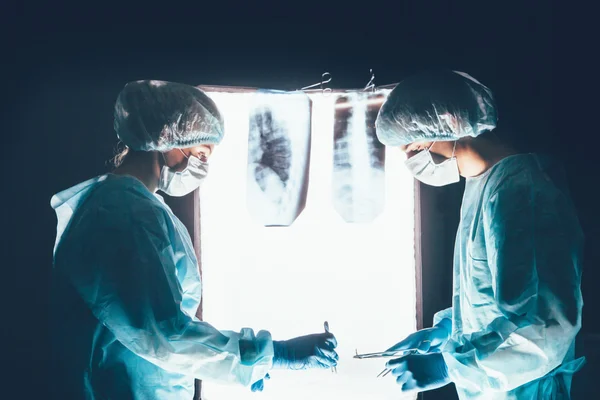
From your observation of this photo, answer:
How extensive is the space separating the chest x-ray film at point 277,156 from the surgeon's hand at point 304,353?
38 centimetres

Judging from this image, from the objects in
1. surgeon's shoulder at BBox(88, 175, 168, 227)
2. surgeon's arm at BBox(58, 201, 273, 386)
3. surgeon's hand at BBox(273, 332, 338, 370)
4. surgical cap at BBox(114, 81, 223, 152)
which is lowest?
surgeon's hand at BBox(273, 332, 338, 370)

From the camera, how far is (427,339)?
4.66ft

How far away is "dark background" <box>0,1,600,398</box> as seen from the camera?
154cm

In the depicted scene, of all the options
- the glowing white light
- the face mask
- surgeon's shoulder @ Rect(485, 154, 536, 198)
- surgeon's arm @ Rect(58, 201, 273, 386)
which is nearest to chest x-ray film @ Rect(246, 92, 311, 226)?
the glowing white light

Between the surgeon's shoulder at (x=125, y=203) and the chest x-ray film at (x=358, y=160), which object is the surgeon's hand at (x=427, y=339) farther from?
the surgeon's shoulder at (x=125, y=203)

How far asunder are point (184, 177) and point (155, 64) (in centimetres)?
54

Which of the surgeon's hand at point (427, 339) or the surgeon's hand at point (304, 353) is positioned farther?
the surgeon's hand at point (427, 339)

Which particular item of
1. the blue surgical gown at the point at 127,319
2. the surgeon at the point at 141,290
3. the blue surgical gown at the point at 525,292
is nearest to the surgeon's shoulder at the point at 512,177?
the blue surgical gown at the point at 525,292

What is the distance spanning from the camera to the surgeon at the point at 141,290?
1.03m

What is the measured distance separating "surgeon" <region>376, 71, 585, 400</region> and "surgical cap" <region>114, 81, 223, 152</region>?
1.79 feet

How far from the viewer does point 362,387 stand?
4.76ft

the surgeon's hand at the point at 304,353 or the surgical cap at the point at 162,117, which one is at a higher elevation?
the surgical cap at the point at 162,117

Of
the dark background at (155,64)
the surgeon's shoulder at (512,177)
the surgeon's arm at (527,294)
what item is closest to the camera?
the surgeon's arm at (527,294)

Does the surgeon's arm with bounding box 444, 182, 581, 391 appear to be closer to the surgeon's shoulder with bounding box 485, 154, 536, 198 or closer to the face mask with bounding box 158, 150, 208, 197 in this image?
the surgeon's shoulder with bounding box 485, 154, 536, 198
